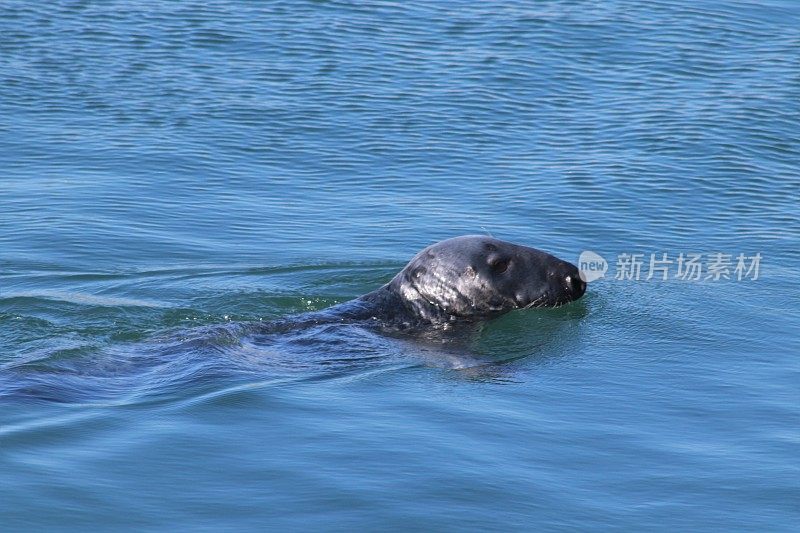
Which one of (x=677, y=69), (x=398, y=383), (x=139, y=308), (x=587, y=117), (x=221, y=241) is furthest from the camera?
(x=677, y=69)

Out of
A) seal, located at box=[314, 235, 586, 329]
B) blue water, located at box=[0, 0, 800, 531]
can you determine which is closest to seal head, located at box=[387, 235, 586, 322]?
seal, located at box=[314, 235, 586, 329]

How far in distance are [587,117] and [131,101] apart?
5545 mm

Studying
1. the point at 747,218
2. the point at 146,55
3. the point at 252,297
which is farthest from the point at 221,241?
the point at 146,55

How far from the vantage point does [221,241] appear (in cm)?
1329

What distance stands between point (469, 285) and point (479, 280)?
0.08 meters

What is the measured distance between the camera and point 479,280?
10445mm

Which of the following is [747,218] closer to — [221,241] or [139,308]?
[221,241]
